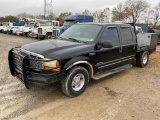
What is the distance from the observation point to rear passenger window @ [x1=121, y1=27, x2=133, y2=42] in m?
5.74

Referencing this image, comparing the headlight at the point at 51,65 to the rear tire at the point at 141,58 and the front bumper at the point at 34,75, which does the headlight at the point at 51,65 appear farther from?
the rear tire at the point at 141,58

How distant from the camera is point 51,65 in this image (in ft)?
12.5

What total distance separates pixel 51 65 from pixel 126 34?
3148 mm

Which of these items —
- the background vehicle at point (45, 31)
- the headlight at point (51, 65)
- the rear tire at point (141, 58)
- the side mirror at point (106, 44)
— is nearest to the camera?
the headlight at point (51, 65)

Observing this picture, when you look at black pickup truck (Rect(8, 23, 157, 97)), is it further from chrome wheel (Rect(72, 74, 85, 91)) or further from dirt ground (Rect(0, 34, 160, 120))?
dirt ground (Rect(0, 34, 160, 120))

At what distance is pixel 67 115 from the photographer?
143 inches

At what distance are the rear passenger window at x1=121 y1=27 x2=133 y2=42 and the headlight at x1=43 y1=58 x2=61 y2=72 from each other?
2.73 m

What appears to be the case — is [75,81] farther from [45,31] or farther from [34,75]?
[45,31]

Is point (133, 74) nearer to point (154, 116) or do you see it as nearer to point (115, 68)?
point (115, 68)

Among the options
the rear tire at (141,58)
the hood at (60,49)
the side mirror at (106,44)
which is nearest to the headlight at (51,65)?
the hood at (60,49)

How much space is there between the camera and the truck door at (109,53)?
4.80 metres

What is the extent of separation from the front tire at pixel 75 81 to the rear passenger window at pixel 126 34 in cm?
205

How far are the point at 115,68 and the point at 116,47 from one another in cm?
68

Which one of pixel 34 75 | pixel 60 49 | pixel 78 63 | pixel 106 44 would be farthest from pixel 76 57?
pixel 34 75
